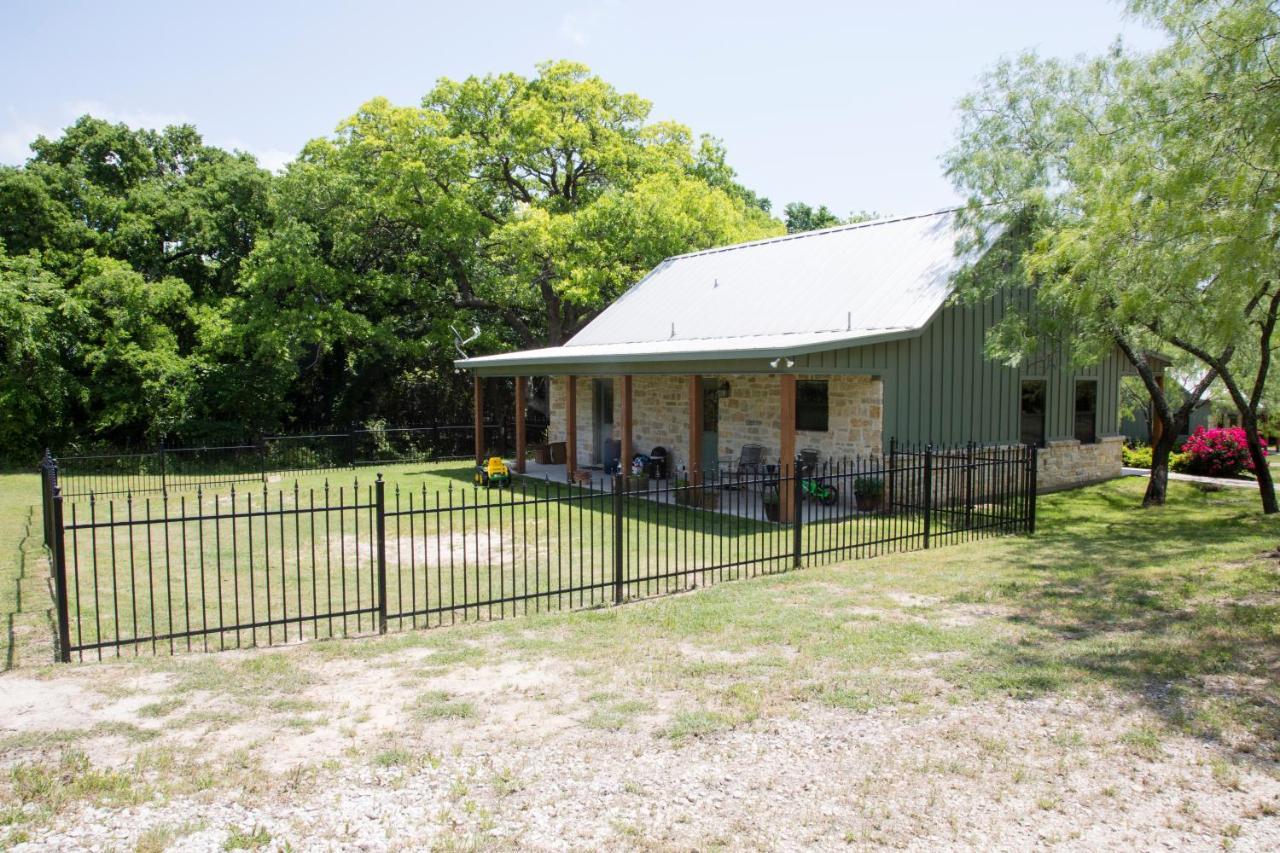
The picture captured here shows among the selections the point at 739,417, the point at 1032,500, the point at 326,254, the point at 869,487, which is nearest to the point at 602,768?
the point at 1032,500

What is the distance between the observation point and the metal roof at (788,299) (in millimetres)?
14078

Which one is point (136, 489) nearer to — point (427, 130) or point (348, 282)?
point (348, 282)

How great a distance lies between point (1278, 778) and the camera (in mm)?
4129

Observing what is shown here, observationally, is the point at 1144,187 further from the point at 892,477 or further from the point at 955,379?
the point at 955,379

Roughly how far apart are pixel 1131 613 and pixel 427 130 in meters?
22.2

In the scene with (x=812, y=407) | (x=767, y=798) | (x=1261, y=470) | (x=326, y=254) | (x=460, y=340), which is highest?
(x=326, y=254)

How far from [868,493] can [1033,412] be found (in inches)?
218

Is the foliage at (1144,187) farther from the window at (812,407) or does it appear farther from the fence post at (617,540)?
the fence post at (617,540)

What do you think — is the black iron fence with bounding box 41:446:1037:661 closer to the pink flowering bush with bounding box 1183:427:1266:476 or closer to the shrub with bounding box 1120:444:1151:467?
the pink flowering bush with bounding box 1183:427:1266:476

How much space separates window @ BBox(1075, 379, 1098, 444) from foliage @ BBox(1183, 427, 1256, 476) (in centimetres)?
314

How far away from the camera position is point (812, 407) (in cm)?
1524

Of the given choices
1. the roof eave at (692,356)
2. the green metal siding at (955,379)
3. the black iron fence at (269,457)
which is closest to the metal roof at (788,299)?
the roof eave at (692,356)

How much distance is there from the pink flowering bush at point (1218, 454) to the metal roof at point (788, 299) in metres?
8.61

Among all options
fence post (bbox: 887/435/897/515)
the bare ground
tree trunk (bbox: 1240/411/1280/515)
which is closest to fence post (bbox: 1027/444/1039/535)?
fence post (bbox: 887/435/897/515)
